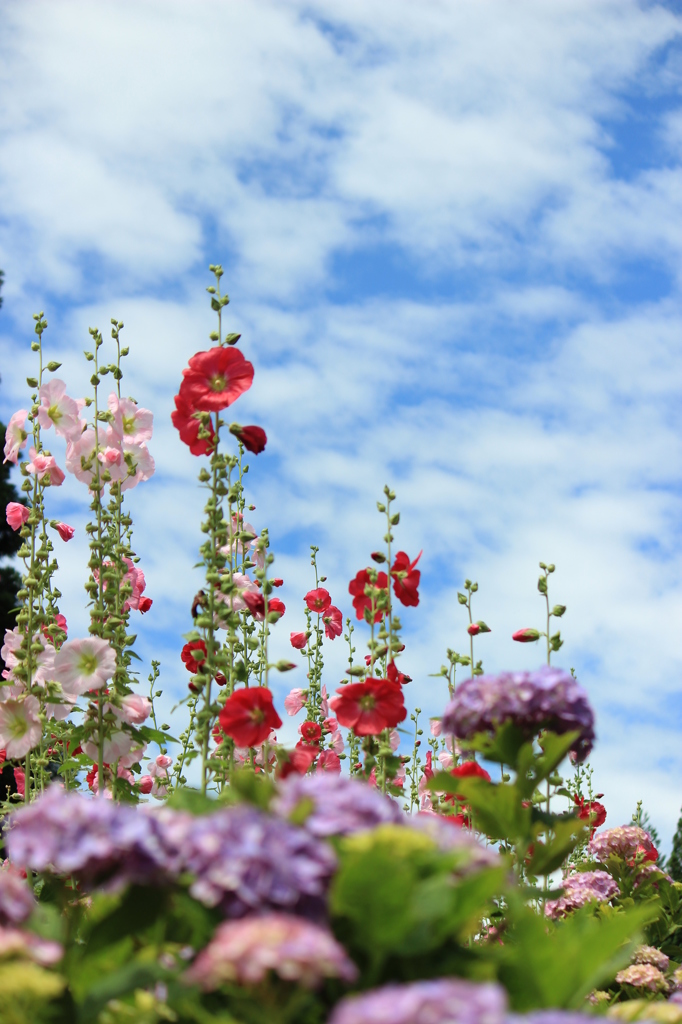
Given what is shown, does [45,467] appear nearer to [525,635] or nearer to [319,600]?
[319,600]

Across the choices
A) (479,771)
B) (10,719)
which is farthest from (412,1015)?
(10,719)

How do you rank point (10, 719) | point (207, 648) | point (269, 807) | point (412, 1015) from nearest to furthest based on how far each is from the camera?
point (412, 1015), point (269, 807), point (207, 648), point (10, 719)

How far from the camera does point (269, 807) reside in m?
1.65

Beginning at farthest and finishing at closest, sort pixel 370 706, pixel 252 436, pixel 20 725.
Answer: pixel 20 725, pixel 252 436, pixel 370 706

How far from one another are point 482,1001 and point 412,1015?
89 millimetres

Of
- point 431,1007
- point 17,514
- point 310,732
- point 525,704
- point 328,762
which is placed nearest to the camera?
point 431,1007

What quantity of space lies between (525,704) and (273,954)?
119cm

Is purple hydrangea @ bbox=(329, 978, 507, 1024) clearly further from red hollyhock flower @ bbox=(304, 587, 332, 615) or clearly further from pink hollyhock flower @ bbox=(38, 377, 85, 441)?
red hollyhock flower @ bbox=(304, 587, 332, 615)

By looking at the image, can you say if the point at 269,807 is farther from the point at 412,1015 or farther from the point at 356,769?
the point at 356,769

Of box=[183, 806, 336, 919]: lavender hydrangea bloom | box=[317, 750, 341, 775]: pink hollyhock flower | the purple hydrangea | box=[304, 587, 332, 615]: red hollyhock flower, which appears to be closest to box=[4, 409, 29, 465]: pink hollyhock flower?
box=[304, 587, 332, 615]: red hollyhock flower

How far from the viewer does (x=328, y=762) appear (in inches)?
193

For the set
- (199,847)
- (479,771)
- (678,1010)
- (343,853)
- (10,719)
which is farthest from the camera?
(10,719)

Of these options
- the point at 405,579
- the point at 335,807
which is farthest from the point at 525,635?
the point at 335,807

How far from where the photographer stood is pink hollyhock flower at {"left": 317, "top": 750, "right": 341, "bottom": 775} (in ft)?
16.0
